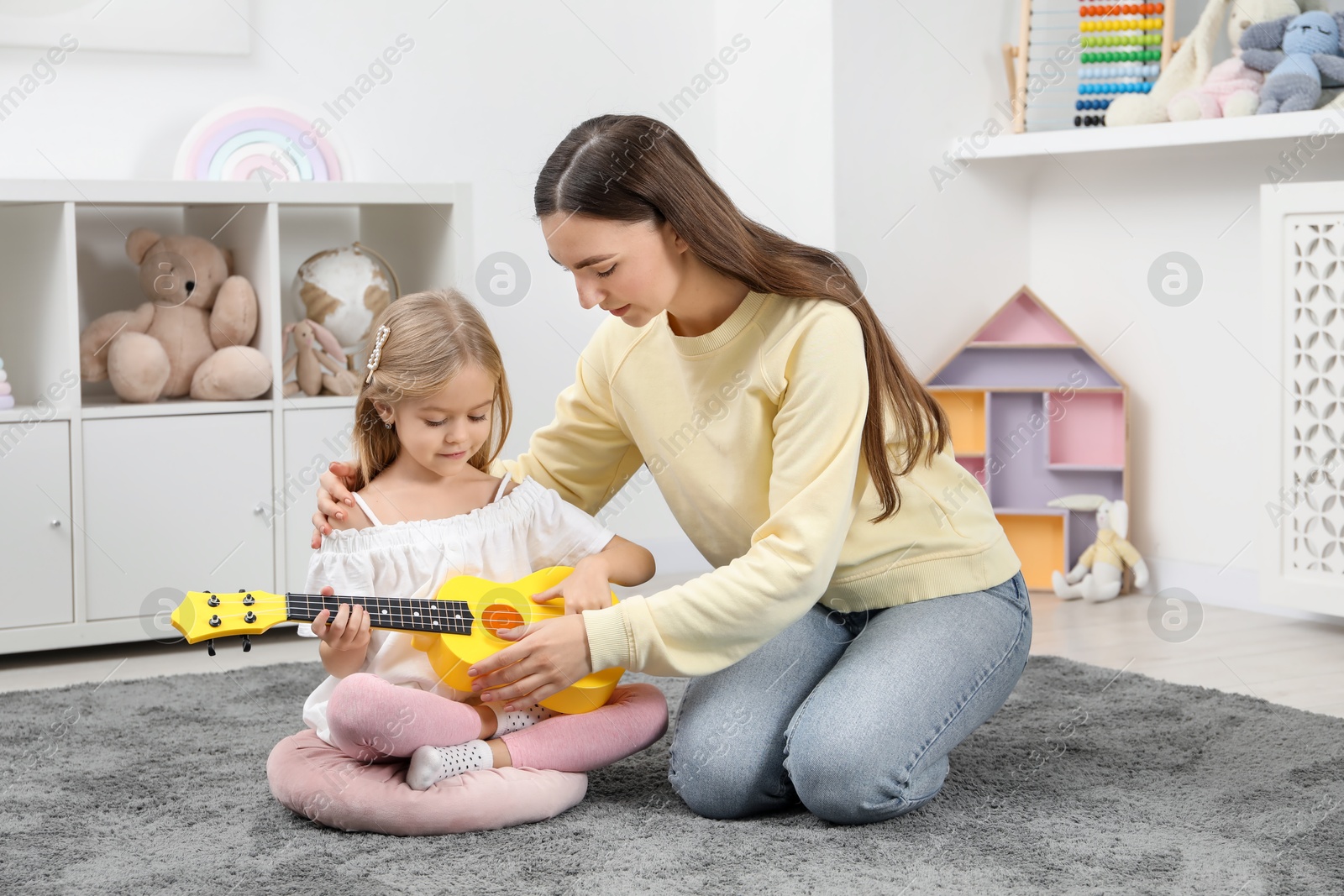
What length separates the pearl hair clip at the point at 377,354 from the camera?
4.75ft

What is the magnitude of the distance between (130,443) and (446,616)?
3.74 ft

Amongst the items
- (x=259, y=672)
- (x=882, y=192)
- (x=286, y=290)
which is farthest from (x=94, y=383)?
(x=882, y=192)

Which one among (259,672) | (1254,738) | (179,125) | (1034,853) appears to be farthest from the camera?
(179,125)

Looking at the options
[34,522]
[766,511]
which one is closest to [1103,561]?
[766,511]

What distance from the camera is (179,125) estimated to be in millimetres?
2516

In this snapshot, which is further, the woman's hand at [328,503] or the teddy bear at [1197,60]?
the teddy bear at [1197,60]

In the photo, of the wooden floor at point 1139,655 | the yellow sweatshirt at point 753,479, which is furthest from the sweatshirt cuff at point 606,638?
the wooden floor at point 1139,655

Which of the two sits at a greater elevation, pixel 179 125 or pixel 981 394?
pixel 179 125

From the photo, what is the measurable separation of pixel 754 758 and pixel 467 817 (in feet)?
0.95

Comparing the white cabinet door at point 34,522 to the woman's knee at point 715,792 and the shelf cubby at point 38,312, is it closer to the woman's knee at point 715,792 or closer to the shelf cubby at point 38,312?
the shelf cubby at point 38,312

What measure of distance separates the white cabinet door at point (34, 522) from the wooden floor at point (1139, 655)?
0.11 meters

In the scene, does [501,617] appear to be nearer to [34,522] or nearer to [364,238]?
[34,522]

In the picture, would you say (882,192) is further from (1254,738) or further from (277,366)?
(1254,738)

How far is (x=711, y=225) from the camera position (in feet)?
4.31
